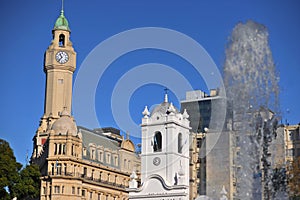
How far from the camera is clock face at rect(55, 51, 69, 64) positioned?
378 feet

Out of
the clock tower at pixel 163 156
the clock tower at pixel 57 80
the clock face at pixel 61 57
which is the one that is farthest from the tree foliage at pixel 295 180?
the clock face at pixel 61 57

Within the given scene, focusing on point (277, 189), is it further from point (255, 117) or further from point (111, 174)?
point (111, 174)

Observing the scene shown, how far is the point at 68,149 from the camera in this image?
9881 centimetres

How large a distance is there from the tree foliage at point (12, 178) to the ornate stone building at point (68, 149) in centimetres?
1427

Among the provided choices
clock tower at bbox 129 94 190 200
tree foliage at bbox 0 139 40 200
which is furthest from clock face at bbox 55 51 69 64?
clock tower at bbox 129 94 190 200

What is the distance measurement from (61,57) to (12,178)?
41.7 m

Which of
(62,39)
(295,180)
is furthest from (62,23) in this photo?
(295,180)

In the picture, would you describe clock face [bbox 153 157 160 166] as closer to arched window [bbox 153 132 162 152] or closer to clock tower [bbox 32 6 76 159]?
arched window [bbox 153 132 162 152]

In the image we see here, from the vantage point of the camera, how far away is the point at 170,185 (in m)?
74.8

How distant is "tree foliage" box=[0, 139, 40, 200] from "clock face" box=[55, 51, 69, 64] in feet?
115

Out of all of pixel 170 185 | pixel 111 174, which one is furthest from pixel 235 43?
pixel 111 174

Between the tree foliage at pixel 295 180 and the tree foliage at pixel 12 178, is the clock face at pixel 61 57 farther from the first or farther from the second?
the tree foliage at pixel 295 180

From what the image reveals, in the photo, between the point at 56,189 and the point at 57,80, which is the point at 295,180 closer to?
the point at 56,189

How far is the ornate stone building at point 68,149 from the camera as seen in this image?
98.1m
